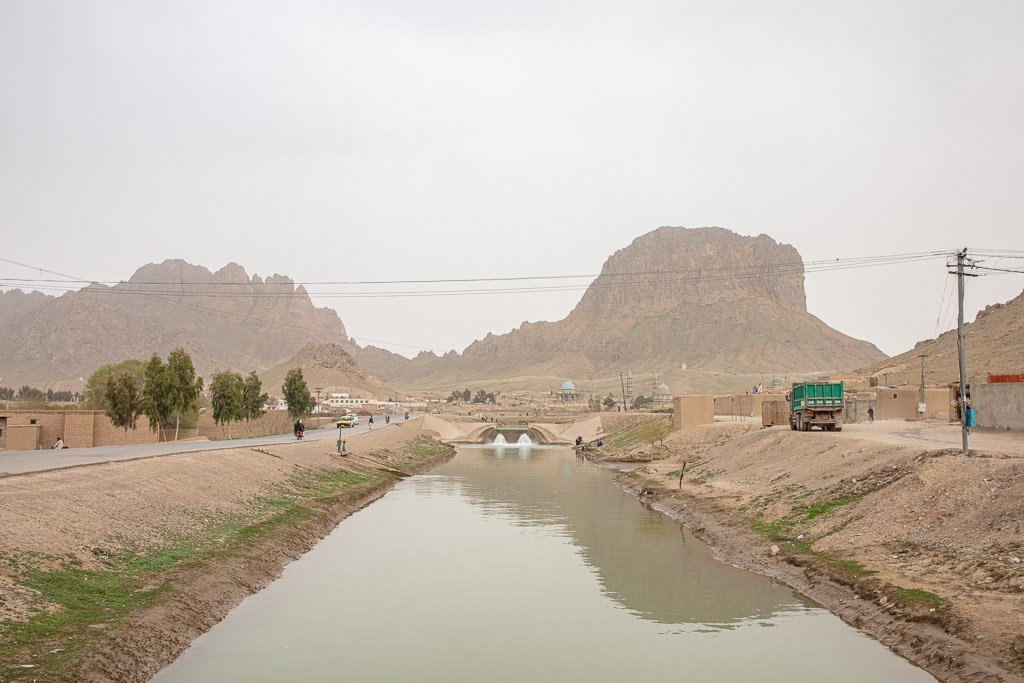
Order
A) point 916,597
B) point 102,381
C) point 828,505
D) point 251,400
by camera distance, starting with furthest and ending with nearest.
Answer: point 102,381 < point 251,400 < point 828,505 < point 916,597

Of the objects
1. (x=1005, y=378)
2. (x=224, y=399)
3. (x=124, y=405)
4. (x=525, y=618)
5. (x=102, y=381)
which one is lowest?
(x=525, y=618)

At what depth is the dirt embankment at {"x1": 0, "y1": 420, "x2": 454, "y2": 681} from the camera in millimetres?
15414

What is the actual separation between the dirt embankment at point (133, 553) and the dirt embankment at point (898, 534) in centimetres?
1504

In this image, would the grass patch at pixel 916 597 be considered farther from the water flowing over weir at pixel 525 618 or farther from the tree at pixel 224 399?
the tree at pixel 224 399

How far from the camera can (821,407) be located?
50.4 m

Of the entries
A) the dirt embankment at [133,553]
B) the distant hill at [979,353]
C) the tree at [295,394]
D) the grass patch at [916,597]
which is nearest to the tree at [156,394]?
the dirt embankment at [133,553]

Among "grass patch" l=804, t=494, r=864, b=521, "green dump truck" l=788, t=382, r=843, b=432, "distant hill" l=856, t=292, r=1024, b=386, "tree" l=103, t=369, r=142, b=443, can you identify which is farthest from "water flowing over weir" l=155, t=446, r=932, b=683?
"distant hill" l=856, t=292, r=1024, b=386

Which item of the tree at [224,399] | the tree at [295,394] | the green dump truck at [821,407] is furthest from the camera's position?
the tree at [295,394]

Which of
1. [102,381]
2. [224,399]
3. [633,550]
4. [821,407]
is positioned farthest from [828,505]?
[102,381]

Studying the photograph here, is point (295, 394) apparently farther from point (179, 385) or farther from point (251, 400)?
point (179, 385)

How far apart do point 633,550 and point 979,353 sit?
323 ft

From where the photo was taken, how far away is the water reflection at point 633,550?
22.6 m

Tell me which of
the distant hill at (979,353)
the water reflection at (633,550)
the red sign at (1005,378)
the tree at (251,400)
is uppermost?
the distant hill at (979,353)

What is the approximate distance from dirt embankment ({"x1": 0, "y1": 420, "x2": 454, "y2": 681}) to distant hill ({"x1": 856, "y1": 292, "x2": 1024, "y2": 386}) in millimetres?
84842
